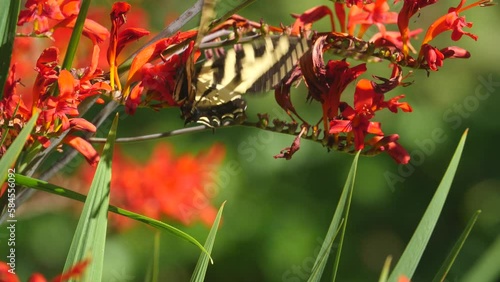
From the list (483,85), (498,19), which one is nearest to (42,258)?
(483,85)

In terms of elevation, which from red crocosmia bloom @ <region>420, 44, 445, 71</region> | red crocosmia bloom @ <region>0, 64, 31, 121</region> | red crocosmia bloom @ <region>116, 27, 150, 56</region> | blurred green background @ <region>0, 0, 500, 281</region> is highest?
red crocosmia bloom @ <region>116, 27, 150, 56</region>

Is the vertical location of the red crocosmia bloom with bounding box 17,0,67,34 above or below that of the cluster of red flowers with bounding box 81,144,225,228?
above

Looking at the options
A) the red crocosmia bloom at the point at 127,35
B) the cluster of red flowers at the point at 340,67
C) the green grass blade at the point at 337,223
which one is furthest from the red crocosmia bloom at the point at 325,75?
the red crocosmia bloom at the point at 127,35

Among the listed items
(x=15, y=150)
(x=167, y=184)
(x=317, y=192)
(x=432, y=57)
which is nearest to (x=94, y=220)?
(x=15, y=150)

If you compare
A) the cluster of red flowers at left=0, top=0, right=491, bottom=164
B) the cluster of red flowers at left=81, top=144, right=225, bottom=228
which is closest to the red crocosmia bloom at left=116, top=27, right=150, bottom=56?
the cluster of red flowers at left=0, top=0, right=491, bottom=164

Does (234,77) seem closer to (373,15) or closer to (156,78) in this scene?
(156,78)

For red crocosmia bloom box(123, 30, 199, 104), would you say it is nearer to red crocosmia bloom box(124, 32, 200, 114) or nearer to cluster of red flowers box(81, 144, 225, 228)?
red crocosmia bloom box(124, 32, 200, 114)

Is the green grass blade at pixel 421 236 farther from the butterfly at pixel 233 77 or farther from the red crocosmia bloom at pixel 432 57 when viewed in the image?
the butterfly at pixel 233 77
